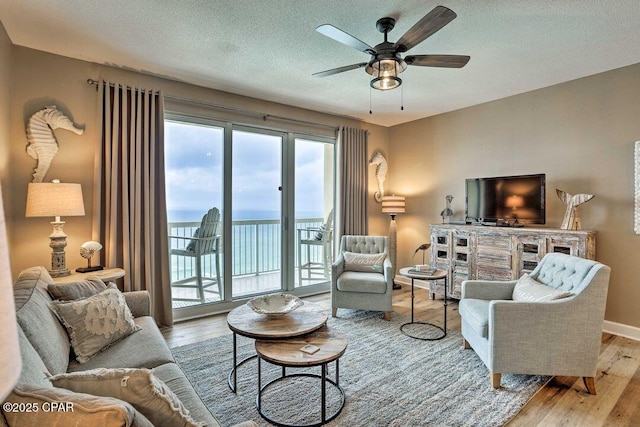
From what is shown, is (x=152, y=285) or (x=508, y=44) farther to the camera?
(x=152, y=285)

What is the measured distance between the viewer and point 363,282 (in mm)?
3801

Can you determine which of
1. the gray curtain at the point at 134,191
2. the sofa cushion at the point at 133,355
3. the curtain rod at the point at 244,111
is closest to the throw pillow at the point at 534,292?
the sofa cushion at the point at 133,355

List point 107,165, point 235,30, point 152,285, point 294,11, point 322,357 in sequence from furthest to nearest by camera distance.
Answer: point 152,285
point 107,165
point 235,30
point 294,11
point 322,357

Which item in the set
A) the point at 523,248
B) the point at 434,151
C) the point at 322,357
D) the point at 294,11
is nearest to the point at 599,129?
the point at 523,248

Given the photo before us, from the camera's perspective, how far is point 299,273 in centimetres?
496

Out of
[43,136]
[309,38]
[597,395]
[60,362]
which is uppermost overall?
[309,38]

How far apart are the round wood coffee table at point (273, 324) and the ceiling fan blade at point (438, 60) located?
2001 mm

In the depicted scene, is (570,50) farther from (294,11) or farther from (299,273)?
(299,273)

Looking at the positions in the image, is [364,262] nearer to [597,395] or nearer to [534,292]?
[534,292]

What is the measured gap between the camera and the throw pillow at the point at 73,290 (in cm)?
210

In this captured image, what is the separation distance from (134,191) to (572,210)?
456 centimetres

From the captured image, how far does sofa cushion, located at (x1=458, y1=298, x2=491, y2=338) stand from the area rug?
1.15 feet

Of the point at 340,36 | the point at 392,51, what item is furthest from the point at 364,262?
the point at 340,36

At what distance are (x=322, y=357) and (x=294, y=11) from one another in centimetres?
236
